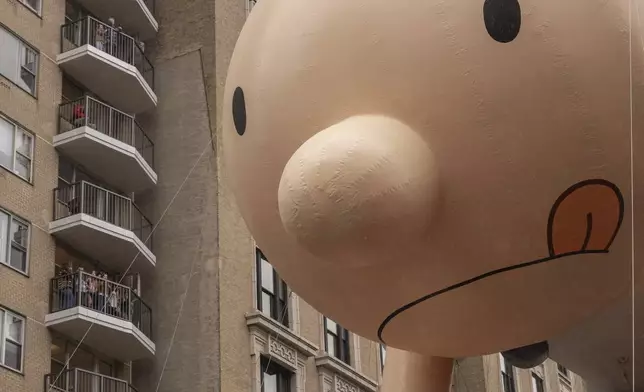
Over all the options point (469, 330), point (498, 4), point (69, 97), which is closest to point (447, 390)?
point (469, 330)

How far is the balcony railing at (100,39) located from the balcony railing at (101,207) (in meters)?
2.51

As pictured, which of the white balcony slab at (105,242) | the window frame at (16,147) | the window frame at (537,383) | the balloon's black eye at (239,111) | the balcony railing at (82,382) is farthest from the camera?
the window frame at (537,383)

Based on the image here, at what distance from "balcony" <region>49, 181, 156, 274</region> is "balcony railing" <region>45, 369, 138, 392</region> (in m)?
2.38

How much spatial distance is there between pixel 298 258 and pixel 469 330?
880mm

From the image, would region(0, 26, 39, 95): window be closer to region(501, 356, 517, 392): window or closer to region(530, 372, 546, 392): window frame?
region(501, 356, 517, 392): window

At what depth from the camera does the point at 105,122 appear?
23984mm

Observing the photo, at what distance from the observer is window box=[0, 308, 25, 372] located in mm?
19781

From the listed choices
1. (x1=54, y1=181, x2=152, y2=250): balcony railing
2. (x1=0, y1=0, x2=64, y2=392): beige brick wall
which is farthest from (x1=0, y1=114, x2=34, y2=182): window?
(x1=54, y1=181, x2=152, y2=250): balcony railing

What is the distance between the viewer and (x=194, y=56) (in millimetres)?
25703

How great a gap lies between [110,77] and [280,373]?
22.1 ft

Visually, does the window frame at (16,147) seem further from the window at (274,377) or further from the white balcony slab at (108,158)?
the window at (274,377)

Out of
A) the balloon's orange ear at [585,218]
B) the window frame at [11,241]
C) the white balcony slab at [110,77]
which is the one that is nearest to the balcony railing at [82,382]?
the window frame at [11,241]

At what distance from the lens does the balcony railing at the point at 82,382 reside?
20.6 m

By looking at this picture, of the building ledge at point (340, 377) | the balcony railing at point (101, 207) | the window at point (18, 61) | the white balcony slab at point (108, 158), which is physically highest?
the window at point (18, 61)
